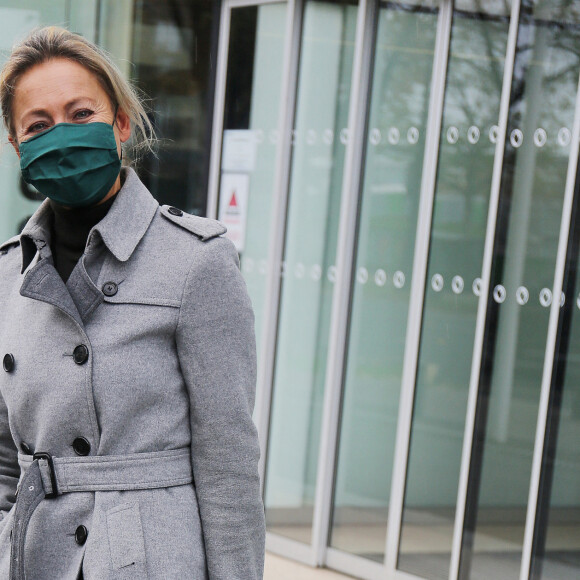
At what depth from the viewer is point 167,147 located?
597 cm

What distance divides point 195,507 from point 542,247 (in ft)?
9.70

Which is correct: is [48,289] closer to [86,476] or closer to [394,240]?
[86,476]

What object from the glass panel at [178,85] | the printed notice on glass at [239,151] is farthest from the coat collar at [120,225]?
the glass panel at [178,85]

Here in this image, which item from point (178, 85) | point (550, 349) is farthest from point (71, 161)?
point (178, 85)


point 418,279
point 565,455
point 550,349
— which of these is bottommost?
point 565,455

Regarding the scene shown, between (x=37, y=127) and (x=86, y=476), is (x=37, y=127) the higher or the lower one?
the higher one

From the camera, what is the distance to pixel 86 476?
1757 mm

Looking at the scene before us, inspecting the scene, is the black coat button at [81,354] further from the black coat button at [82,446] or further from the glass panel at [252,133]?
the glass panel at [252,133]

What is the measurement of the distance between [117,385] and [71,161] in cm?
42

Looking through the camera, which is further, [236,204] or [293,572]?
[236,204]

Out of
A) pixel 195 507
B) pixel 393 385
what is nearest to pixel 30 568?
pixel 195 507

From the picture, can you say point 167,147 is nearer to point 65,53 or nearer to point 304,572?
point 304,572

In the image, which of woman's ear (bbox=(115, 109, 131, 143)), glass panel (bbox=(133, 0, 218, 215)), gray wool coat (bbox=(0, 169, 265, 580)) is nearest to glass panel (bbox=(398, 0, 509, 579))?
glass panel (bbox=(133, 0, 218, 215))

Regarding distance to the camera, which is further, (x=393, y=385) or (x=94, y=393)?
(x=393, y=385)
